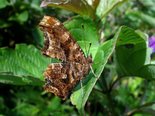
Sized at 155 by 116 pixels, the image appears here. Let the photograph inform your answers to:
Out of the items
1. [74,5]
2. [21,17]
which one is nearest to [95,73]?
[74,5]

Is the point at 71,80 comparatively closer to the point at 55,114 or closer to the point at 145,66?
the point at 145,66

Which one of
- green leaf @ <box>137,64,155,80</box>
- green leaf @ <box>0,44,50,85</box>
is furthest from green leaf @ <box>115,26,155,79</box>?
green leaf @ <box>0,44,50,85</box>

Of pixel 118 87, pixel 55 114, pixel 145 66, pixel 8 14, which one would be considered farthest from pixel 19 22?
pixel 145 66

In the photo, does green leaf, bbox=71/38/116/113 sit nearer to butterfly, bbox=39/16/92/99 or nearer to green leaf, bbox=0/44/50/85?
butterfly, bbox=39/16/92/99

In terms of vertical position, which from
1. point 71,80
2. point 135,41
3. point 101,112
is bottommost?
point 101,112

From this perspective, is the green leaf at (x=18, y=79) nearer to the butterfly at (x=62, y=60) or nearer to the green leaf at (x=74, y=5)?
the butterfly at (x=62, y=60)

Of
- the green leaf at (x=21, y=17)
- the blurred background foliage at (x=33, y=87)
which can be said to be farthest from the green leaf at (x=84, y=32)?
the green leaf at (x=21, y=17)
